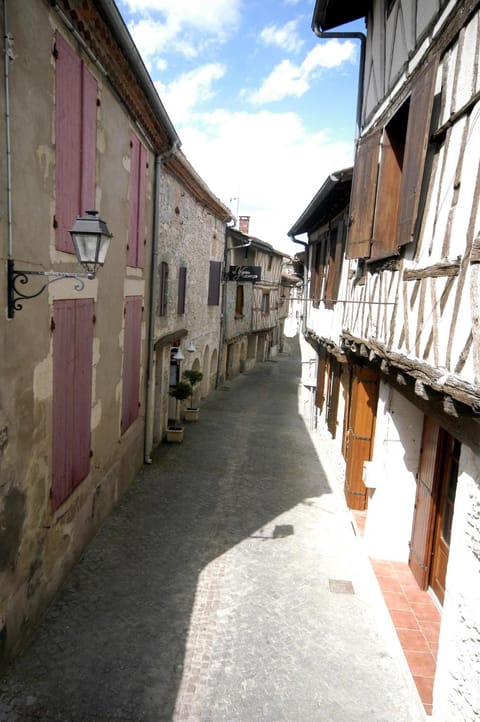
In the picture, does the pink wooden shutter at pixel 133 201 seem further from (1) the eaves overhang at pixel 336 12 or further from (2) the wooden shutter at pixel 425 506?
(2) the wooden shutter at pixel 425 506

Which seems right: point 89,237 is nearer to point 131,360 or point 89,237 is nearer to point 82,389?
point 82,389

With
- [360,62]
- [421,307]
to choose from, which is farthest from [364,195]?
[360,62]

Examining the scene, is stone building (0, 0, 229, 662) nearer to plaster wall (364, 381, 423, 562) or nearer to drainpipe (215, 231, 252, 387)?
plaster wall (364, 381, 423, 562)

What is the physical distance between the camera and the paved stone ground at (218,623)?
4609 mm

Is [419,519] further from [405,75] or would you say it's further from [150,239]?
[150,239]

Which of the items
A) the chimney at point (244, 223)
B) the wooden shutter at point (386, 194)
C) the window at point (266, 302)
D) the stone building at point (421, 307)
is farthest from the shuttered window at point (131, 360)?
the chimney at point (244, 223)

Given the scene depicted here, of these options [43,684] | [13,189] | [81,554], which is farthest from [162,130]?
[43,684]

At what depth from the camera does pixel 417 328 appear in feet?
15.9

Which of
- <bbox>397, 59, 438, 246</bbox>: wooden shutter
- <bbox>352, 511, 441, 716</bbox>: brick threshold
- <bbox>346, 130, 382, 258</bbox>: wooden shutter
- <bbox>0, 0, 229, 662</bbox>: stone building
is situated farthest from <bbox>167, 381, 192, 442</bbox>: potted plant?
<bbox>397, 59, 438, 246</bbox>: wooden shutter

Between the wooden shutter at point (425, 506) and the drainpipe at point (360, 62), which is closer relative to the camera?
the wooden shutter at point (425, 506)

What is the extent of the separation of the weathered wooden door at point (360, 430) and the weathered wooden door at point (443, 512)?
2.15m

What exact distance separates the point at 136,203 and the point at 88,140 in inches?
103

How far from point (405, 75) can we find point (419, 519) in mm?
5705

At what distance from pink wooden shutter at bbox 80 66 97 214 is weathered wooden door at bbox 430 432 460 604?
5170 millimetres
